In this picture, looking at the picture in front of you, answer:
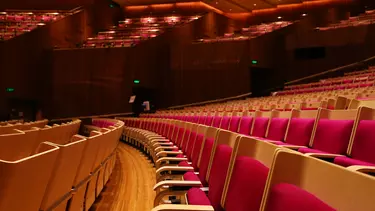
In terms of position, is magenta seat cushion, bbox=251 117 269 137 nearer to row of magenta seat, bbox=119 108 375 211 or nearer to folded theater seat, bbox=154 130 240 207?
row of magenta seat, bbox=119 108 375 211

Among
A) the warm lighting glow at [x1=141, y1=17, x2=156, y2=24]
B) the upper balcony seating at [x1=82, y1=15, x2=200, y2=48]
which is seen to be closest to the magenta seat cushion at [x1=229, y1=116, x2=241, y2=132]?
the upper balcony seating at [x1=82, y1=15, x2=200, y2=48]

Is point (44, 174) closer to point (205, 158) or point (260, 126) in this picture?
point (205, 158)

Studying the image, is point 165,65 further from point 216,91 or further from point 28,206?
point 28,206

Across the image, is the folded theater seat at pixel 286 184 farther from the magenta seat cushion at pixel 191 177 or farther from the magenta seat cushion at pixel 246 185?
the magenta seat cushion at pixel 191 177

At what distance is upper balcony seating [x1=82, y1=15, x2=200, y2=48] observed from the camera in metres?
5.73

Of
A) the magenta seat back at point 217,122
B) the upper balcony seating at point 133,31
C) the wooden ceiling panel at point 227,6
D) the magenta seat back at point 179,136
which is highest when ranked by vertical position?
the wooden ceiling panel at point 227,6

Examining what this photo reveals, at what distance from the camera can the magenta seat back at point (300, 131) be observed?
1.05 metres

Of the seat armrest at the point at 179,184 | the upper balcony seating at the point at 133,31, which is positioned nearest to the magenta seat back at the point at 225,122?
the seat armrest at the point at 179,184

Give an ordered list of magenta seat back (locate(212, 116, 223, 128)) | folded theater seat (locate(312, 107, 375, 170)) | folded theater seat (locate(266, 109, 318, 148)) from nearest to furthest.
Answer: folded theater seat (locate(312, 107, 375, 170)) < folded theater seat (locate(266, 109, 318, 148)) < magenta seat back (locate(212, 116, 223, 128))

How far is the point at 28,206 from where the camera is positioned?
52 cm

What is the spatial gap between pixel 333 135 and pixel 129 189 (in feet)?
2.81

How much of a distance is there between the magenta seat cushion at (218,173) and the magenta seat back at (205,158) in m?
0.10

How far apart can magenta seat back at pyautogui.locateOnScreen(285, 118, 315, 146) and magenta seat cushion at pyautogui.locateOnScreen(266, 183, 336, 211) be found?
688 millimetres

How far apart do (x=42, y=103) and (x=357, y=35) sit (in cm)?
468
